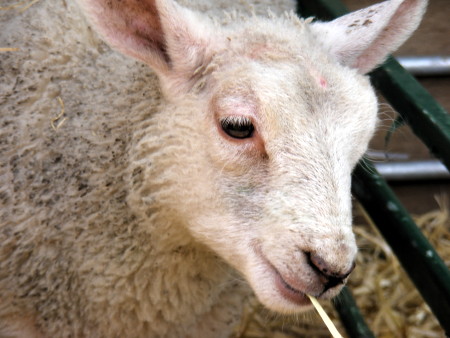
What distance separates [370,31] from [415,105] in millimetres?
317

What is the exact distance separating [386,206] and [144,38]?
115 centimetres

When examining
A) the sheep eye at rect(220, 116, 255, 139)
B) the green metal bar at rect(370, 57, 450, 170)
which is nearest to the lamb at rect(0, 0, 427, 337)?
the sheep eye at rect(220, 116, 255, 139)

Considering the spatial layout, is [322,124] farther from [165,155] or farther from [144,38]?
[144,38]

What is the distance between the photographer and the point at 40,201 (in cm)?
204

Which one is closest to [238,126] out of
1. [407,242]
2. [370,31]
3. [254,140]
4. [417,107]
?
[254,140]

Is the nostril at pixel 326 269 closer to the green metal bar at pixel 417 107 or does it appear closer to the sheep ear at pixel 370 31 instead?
the green metal bar at pixel 417 107

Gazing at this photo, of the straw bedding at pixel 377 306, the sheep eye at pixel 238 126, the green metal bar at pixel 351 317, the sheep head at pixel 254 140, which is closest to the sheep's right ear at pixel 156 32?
the sheep head at pixel 254 140

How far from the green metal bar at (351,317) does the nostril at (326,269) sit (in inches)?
34.9

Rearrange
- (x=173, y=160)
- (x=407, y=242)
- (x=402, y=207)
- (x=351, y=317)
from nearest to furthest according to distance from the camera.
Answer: (x=173, y=160), (x=407, y=242), (x=402, y=207), (x=351, y=317)

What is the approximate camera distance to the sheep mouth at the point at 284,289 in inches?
68.2

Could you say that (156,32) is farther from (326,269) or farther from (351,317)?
(351,317)

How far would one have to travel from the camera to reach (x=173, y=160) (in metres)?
1.91

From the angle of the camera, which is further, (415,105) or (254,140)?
(415,105)

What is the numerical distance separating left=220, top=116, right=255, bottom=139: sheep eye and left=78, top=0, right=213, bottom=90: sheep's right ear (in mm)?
246
